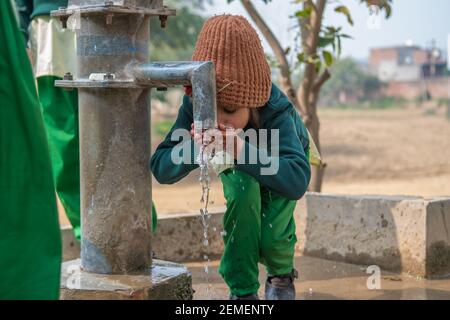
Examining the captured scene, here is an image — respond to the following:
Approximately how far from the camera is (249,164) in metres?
2.45

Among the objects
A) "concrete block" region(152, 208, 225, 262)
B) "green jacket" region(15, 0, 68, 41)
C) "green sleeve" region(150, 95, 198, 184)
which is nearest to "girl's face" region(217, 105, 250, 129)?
"green sleeve" region(150, 95, 198, 184)

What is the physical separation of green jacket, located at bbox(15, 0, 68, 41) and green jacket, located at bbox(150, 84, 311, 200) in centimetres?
99

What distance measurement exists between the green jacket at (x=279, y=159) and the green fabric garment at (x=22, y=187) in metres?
0.63

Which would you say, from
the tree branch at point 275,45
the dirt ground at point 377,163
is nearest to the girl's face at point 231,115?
the tree branch at point 275,45

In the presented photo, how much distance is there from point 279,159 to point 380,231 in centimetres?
130

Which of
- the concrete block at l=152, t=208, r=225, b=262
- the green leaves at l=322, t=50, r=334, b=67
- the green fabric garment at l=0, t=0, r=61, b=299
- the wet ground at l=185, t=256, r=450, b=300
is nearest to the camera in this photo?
the green fabric garment at l=0, t=0, r=61, b=299

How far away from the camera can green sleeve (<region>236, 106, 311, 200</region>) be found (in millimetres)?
2441

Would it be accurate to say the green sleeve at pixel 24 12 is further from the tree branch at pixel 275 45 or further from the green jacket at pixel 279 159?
the tree branch at pixel 275 45

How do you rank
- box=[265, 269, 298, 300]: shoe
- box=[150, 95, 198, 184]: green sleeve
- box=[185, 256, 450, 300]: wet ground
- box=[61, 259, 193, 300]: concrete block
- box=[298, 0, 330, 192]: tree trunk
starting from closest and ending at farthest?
box=[61, 259, 193, 300]: concrete block, box=[150, 95, 198, 184]: green sleeve, box=[265, 269, 298, 300]: shoe, box=[185, 256, 450, 300]: wet ground, box=[298, 0, 330, 192]: tree trunk

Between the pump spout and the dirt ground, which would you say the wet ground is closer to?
the pump spout

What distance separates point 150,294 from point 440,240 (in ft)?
5.26

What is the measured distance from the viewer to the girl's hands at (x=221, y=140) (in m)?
2.30

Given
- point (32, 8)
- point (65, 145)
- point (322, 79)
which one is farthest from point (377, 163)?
point (65, 145)

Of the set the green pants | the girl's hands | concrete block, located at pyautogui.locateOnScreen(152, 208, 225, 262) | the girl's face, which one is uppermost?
the girl's face
